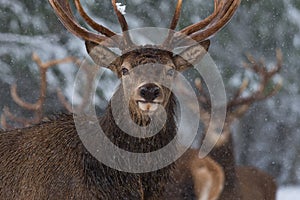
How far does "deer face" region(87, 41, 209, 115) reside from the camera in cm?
584

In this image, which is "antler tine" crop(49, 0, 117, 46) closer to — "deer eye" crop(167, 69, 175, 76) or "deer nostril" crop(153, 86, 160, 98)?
"deer eye" crop(167, 69, 175, 76)

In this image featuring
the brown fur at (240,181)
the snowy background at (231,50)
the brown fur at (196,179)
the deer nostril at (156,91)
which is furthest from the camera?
the snowy background at (231,50)

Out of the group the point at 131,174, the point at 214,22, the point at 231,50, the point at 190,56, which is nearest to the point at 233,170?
the point at 214,22

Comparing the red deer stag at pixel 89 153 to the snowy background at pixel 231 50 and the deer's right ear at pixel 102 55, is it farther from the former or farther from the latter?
the snowy background at pixel 231 50

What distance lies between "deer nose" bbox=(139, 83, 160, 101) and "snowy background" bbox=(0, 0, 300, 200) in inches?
473

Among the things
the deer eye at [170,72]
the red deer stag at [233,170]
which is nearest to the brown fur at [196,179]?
the red deer stag at [233,170]

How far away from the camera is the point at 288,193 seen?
16.9 meters

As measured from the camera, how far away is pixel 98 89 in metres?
17.9

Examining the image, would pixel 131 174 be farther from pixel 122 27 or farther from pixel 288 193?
pixel 288 193

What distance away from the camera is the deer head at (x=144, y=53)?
5.91 m

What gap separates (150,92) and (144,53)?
16.2 inches

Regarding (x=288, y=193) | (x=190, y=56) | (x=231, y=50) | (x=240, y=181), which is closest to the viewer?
(x=190, y=56)

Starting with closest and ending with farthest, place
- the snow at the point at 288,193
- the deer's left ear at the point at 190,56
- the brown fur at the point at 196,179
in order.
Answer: the deer's left ear at the point at 190,56, the brown fur at the point at 196,179, the snow at the point at 288,193

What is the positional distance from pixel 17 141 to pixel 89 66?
676 cm
